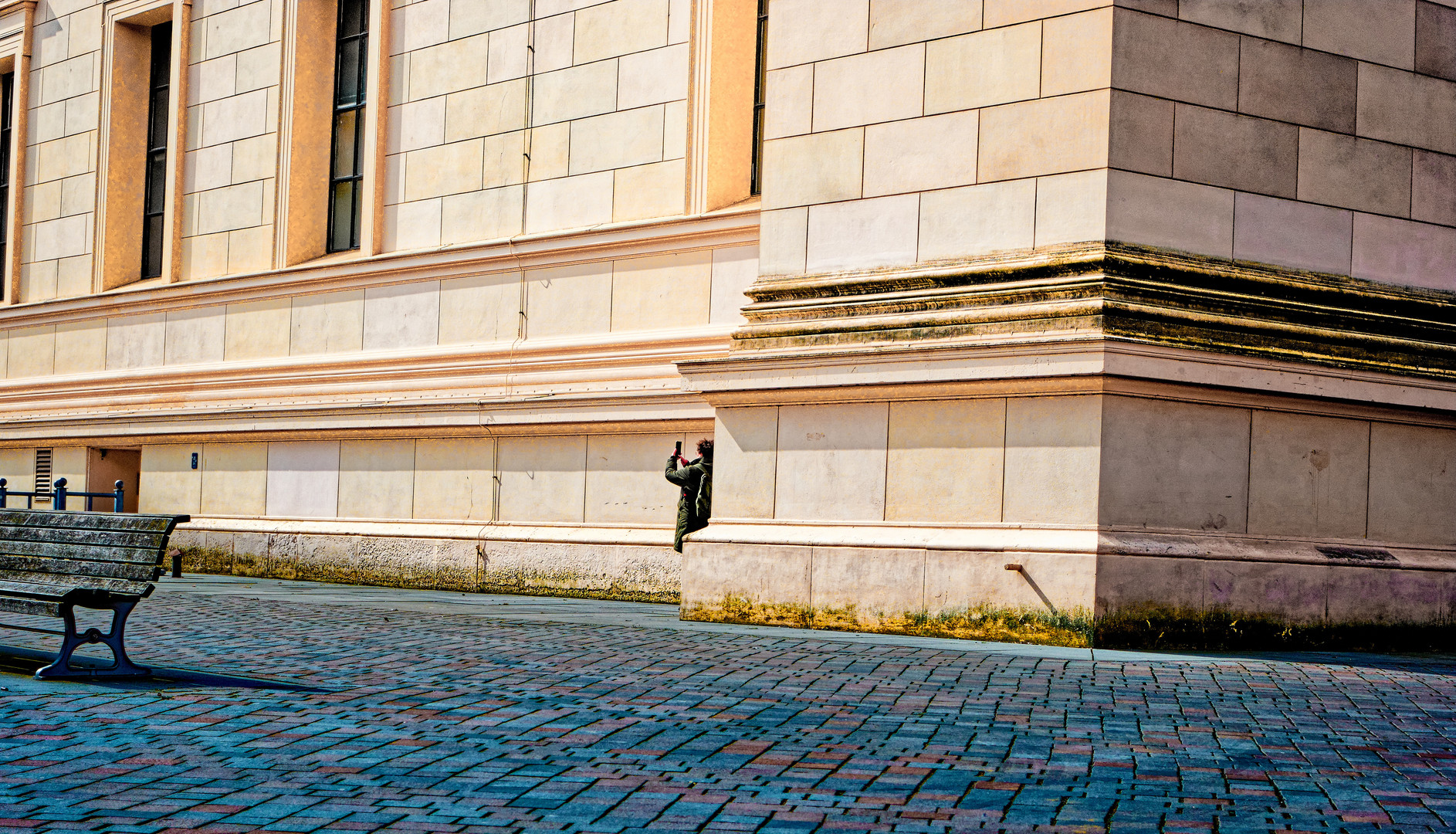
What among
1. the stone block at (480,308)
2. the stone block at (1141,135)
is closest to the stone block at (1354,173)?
the stone block at (1141,135)

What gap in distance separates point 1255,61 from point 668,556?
660 centimetres

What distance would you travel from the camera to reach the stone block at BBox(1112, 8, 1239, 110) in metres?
10.8

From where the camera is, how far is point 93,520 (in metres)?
8.20

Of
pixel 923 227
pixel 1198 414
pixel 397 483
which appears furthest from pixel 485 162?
pixel 1198 414

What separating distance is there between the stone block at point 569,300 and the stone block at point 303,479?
321cm

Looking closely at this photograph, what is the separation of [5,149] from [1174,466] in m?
19.7

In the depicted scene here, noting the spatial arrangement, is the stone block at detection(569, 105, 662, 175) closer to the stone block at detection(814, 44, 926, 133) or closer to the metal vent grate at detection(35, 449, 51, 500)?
the stone block at detection(814, 44, 926, 133)

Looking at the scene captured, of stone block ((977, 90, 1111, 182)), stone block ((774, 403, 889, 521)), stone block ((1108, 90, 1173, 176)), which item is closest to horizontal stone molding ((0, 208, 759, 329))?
stone block ((774, 403, 889, 521))

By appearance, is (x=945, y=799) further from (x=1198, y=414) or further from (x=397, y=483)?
(x=397, y=483)

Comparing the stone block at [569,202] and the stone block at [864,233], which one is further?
the stone block at [569,202]

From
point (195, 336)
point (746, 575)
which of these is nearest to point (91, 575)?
point (746, 575)

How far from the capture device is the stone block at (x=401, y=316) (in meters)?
16.7

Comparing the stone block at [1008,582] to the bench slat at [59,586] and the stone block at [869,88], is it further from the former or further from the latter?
the bench slat at [59,586]

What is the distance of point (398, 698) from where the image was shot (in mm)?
7152
